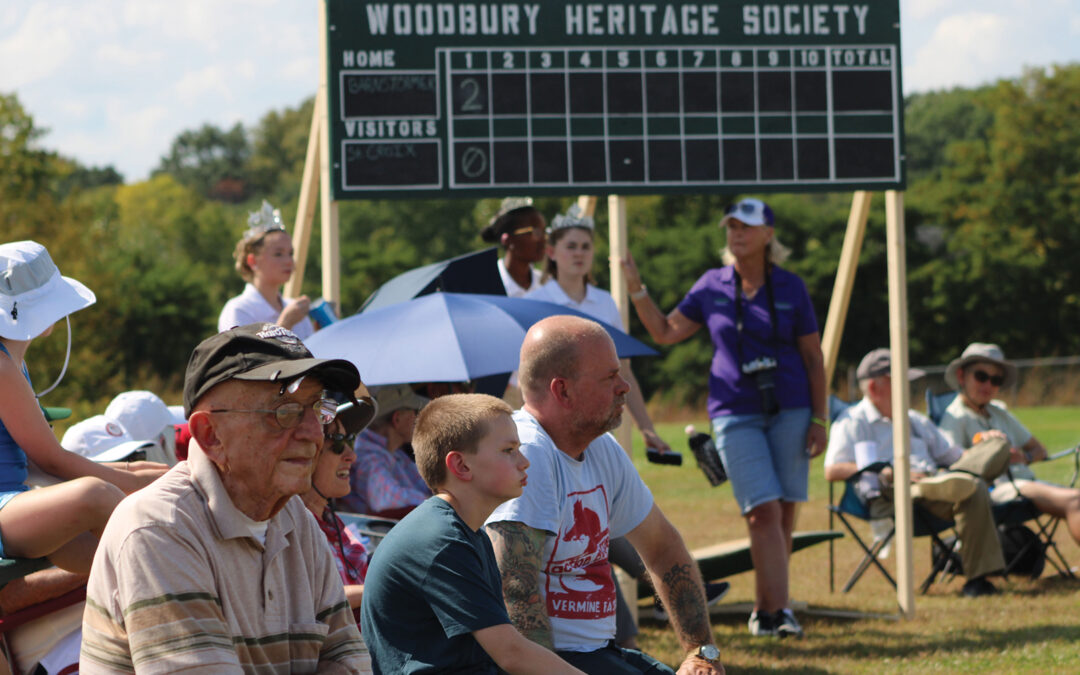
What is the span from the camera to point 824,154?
718cm

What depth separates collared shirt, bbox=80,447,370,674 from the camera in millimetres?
2311

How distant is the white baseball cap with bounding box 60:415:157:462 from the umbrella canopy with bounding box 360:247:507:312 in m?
1.88

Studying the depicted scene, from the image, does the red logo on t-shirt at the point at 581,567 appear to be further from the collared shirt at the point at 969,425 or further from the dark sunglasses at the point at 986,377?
the dark sunglasses at the point at 986,377

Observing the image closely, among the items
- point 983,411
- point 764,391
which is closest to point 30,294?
point 764,391

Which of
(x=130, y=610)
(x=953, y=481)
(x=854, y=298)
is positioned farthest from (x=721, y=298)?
(x=854, y=298)

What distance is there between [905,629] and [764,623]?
30.9 inches

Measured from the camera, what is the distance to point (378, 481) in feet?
17.2

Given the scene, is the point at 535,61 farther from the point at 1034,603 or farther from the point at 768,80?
the point at 1034,603

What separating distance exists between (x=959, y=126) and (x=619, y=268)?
60.2 metres

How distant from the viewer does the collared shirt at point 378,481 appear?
17.0 ft

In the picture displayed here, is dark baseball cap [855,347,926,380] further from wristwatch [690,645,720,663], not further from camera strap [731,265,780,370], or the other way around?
wristwatch [690,645,720,663]


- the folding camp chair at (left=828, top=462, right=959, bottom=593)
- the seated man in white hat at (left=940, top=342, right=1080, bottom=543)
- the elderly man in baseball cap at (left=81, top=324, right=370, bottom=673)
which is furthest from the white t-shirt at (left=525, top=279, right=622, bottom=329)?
the elderly man in baseball cap at (left=81, top=324, right=370, bottom=673)

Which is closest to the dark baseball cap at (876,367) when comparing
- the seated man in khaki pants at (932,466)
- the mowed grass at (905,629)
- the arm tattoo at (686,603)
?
the seated man in khaki pants at (932,466)

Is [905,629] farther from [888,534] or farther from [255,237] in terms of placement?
[255,237]
